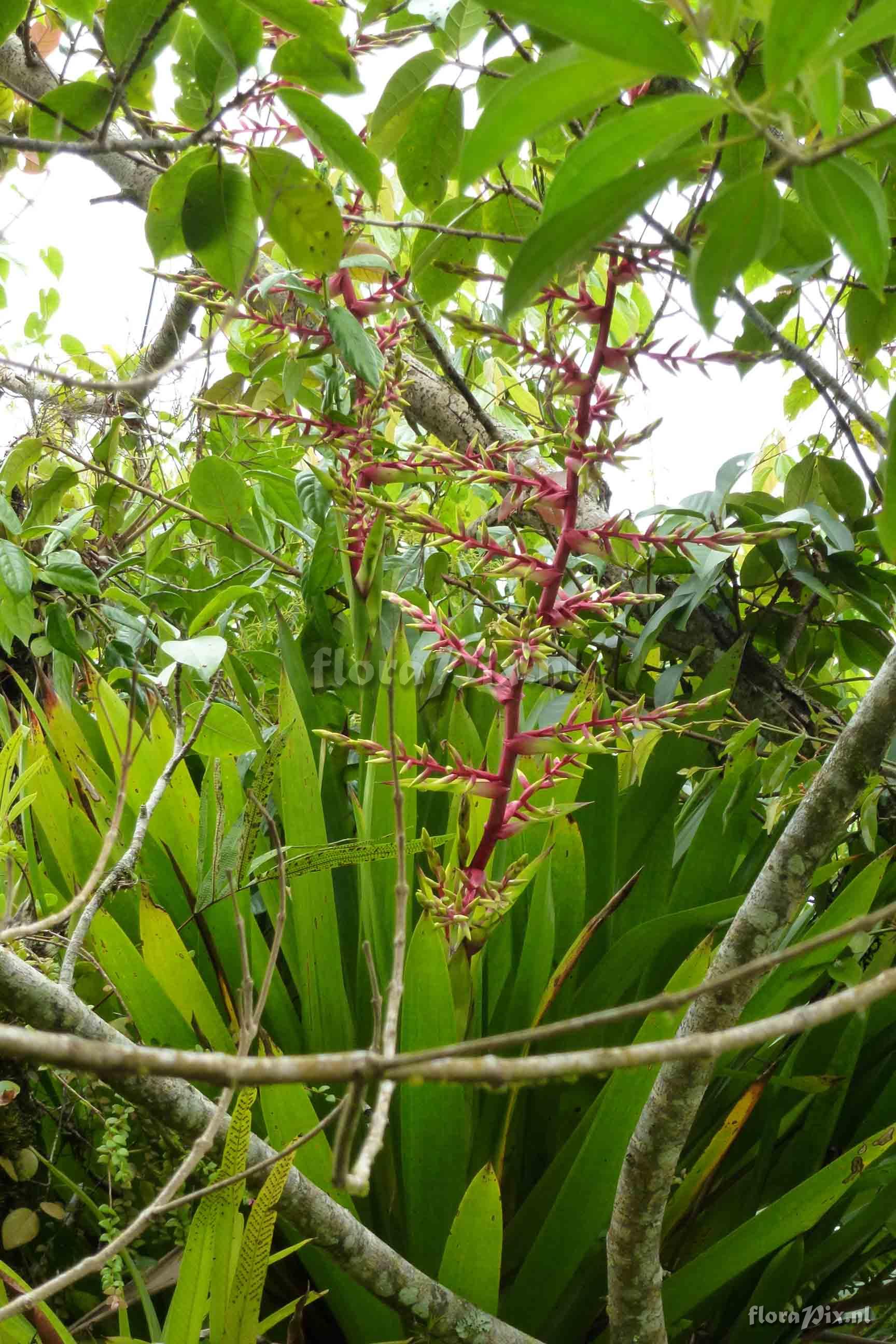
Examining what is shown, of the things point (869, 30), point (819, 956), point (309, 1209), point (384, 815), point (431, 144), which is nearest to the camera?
point (869, 30)

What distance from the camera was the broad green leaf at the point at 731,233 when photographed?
0.87ft

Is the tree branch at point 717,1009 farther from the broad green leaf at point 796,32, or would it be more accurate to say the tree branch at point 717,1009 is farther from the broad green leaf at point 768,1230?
the broad green leaf at point 796,32

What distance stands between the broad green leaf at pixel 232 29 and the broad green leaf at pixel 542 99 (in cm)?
17

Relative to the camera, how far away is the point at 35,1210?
64cm

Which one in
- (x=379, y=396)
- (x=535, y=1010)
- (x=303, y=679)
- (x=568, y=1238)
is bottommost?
(x=568, y=1238)

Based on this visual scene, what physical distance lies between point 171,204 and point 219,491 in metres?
0.47

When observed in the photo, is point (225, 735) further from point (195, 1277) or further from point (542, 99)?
point (542, 99)

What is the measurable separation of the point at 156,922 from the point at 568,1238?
0.34m

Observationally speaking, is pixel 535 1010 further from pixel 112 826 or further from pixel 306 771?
pixel 112 826

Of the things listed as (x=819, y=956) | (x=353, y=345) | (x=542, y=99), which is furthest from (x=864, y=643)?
(x=542, y=99)

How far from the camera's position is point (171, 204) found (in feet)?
1.50

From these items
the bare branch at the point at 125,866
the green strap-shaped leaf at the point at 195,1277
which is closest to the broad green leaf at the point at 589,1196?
the green strap-shaped leaf at the point at 195,1277

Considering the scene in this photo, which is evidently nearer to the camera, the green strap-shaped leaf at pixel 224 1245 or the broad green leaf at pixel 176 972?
the green strap-shaped leaf at pixel 224 1245

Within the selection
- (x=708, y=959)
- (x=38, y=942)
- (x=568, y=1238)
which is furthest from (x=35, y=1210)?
(x=708, y=959)
